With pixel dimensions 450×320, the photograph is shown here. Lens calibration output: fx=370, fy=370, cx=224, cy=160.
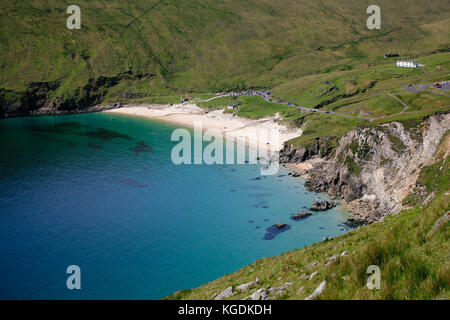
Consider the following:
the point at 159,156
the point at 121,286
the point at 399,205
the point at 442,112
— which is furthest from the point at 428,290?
the point at 159,156

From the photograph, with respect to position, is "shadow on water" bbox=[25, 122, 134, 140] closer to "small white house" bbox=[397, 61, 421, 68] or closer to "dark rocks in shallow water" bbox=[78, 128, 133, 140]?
"dark rocks in shallow water" bbox=[78, 128, 133, 140]

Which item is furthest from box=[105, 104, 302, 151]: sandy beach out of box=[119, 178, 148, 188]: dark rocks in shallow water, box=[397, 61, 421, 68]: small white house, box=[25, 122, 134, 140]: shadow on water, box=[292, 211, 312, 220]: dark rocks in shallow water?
box=[397, 61, 421, 68]: small white house

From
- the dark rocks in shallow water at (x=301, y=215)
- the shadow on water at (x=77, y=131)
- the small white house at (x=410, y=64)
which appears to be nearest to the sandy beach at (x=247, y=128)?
the shadow on water at (x=77, y=131)

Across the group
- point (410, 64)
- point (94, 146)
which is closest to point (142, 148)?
point (94, 146)

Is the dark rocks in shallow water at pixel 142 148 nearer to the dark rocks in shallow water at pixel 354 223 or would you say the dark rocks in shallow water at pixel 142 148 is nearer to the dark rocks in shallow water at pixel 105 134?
the dark rocks in shallow water at pixel 105 134

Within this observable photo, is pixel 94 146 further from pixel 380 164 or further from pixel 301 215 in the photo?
pixel 380 164

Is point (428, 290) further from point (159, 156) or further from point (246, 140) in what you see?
point (246, 140)

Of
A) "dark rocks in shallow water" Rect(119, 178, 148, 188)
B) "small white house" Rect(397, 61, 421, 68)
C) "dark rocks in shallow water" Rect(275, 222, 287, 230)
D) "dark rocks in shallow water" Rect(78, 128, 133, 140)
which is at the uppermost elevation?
"small white house" Rect(397, 61, 421, 68)
